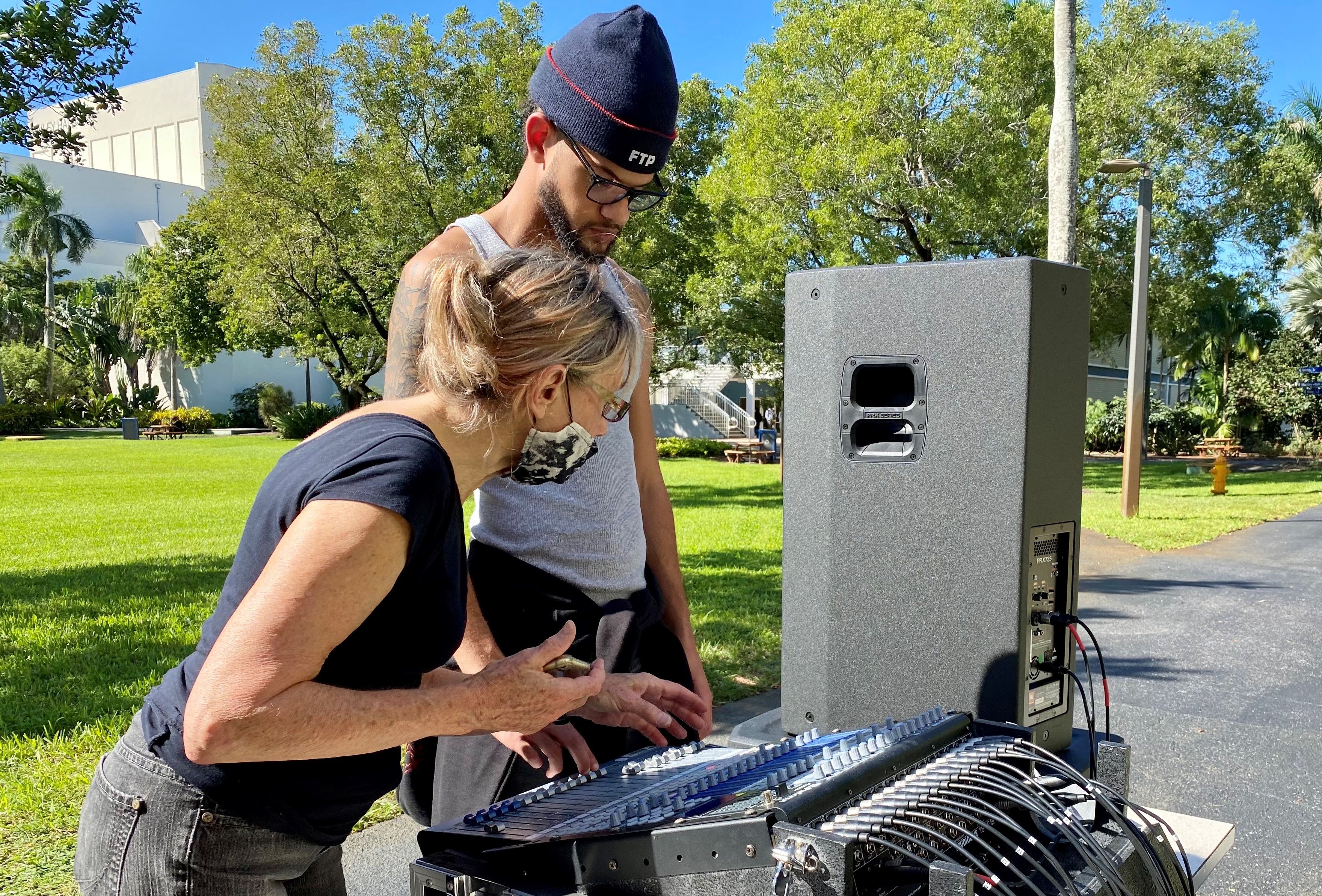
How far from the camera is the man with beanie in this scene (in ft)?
5.62

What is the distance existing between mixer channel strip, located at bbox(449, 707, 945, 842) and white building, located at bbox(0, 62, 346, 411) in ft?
145

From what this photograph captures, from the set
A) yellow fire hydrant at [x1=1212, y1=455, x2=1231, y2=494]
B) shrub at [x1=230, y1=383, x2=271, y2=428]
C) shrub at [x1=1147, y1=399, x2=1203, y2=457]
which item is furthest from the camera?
shrub at [x1=230, y1=383, x2=271, y2=428]

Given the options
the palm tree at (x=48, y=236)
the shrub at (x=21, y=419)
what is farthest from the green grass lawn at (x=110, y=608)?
the palm tree at (x=48, y=236)

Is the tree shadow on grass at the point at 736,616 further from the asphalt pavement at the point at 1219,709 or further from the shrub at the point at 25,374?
the shrub at the point at 25,374

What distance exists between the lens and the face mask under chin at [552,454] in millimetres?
1481

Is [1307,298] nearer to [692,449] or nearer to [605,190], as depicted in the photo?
[692,449]

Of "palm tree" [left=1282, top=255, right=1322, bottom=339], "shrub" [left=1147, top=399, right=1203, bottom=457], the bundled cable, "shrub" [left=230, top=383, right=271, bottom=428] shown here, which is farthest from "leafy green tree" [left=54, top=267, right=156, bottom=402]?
the bundled cable

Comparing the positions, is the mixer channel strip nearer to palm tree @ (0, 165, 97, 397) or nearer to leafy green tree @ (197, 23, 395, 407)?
leafy green tree @ (197, 23, 395, 407)

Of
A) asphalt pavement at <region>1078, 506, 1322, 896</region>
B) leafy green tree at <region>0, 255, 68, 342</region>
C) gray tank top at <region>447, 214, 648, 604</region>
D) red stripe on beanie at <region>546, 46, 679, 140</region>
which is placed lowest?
asphalt pavement at <region>1078, 506, 1322, 896</region>

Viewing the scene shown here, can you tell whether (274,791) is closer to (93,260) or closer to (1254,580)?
(1254,580)

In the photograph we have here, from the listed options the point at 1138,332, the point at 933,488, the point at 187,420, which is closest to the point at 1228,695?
the point at 933,488

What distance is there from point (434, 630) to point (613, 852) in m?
0.37

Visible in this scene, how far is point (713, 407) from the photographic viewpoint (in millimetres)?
36250

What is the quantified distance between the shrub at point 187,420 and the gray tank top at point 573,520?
40.2m
